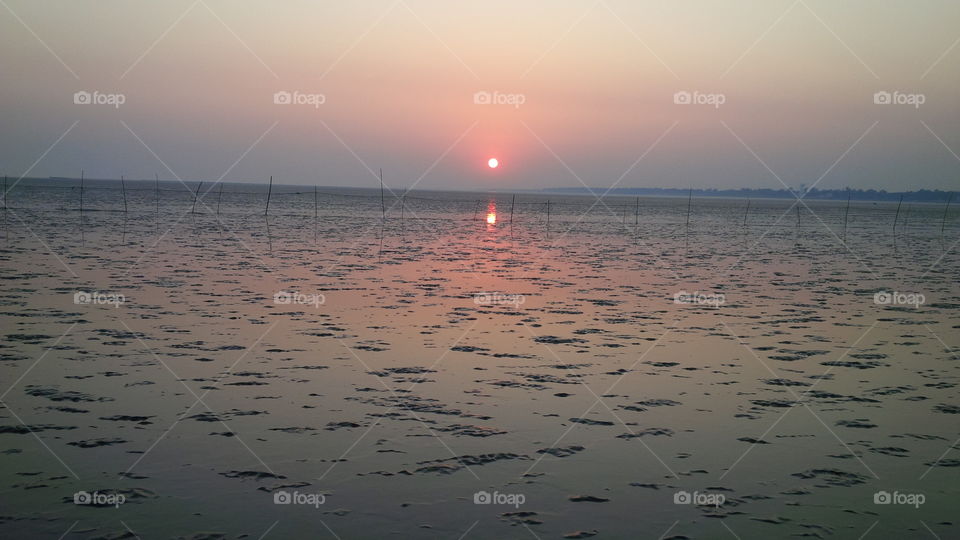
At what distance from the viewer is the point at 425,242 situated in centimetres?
3028

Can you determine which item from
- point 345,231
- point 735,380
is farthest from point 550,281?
point 345,231

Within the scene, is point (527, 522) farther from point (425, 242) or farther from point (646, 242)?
point (646, 242)

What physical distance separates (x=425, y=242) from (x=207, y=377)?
2227 centimetres
